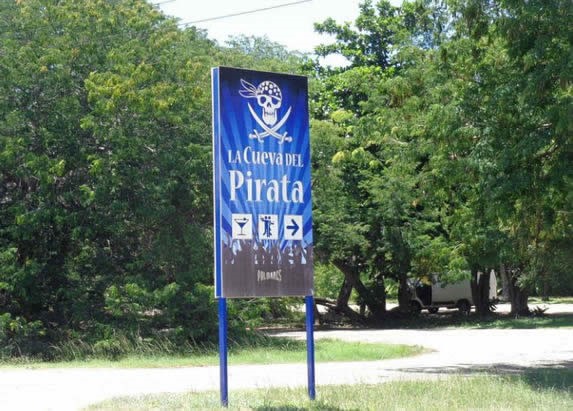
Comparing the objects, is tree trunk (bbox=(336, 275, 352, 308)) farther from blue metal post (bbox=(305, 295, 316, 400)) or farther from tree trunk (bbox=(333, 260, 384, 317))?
blue metal post (bbox=(305, 295, 316, 400))

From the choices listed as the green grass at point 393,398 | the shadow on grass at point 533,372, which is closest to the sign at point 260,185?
the green grass at point 393,398

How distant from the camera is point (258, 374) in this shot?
17.7 meters

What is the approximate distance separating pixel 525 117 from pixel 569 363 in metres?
7.14

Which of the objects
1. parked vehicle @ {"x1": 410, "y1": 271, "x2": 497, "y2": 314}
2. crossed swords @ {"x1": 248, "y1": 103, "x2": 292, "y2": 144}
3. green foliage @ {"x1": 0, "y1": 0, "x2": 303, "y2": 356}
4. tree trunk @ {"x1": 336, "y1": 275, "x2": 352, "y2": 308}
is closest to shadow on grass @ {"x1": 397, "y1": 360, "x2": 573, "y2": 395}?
crossed swords @ {"x1": 248, "y1": 103, "x2": 292, "y2": 144}

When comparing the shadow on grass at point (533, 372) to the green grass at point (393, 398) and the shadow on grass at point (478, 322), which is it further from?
Result: the shadow on grass at point (478, 322)

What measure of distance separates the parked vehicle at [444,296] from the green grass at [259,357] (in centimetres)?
1920

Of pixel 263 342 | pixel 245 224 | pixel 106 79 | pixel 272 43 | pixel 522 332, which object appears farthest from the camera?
pixel 272 43

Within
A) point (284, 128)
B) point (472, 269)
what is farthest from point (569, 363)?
point (472, 269)

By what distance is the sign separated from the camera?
11234 mm

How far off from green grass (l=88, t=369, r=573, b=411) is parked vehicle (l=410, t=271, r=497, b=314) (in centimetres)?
2882

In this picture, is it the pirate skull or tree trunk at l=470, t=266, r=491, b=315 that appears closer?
the pirate skull

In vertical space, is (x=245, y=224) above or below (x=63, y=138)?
below

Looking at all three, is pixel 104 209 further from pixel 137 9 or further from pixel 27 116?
pixel 137 9

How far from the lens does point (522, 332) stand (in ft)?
101
